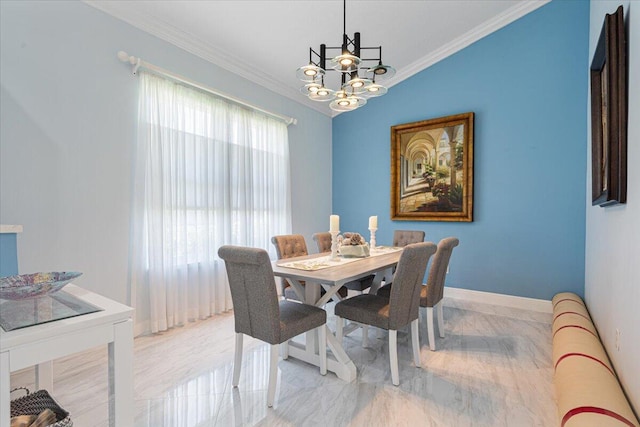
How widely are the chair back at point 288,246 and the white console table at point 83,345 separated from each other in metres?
2.03

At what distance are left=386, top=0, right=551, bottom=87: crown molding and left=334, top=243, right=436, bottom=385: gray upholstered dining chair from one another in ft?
11.0

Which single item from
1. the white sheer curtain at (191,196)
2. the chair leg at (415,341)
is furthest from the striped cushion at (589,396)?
the white sheer curtain at (191,196)

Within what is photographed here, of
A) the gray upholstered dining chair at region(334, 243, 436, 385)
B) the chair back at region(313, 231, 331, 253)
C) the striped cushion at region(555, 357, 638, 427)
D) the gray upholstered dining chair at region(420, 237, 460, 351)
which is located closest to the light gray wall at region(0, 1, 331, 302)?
the chair back at region(313, 231, 331, 253)

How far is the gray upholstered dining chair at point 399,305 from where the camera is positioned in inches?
81.0

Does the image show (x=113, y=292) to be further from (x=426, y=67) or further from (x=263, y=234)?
(x=426, y=67)

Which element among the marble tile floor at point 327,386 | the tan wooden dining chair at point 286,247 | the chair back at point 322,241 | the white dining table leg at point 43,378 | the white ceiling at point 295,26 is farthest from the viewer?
the chair back at point 322,241

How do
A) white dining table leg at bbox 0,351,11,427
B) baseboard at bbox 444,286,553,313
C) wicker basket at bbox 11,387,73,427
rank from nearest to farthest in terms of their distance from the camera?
white dining table leg at bbox 0,351,11,427, wicker basket at bbox 11,387,73,427, baseboard at bbox 444,286,553,313

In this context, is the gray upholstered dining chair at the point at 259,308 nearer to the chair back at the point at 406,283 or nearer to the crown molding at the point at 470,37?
the chair back at the point at 406,283

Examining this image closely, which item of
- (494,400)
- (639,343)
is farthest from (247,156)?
(639,343)

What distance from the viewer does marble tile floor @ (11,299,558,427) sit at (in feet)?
5.85

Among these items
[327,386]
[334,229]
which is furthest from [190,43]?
[327,386]

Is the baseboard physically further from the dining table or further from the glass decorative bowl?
the glass decorative bowl

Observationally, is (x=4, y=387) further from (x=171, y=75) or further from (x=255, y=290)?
(x=171, y=75)

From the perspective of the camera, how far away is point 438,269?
261 centimetres
